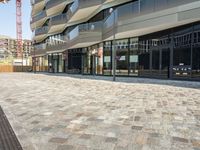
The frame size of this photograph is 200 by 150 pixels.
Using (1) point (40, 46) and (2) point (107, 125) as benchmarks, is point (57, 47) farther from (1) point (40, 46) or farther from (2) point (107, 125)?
(2) point (107, 125)

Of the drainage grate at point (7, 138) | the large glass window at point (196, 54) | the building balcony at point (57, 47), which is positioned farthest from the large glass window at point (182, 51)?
the building balcony at point (57, 47)

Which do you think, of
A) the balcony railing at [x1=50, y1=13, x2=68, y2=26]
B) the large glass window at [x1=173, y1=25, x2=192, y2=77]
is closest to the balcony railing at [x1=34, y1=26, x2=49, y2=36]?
the balcony railing at [x1=50, y1=13, x2=68, y2=26]

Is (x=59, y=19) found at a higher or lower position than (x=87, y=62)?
higher

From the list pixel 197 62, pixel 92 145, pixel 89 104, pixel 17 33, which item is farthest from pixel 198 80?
pixel 17 33

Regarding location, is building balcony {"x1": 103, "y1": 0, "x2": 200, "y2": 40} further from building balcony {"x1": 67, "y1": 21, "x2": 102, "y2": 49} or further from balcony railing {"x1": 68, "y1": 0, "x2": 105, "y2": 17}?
balcony railing {"x1": 68, "y1": 0, "x2": 105, "y2": 17}

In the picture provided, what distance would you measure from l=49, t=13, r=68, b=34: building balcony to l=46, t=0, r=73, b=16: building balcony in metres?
1.41

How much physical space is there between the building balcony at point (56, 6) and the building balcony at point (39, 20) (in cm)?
446

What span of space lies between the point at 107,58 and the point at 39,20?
1091 inches

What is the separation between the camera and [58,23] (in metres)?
39.2

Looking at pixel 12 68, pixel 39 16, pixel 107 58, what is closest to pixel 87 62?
pixel 107 58

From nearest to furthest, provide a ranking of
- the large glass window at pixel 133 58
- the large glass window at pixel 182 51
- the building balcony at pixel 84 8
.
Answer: the large glass window at pixel 182 51, the large glass window at pixel 133 58, the building balcony at pixel 84 8

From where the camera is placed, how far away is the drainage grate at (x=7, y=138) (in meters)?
4.42

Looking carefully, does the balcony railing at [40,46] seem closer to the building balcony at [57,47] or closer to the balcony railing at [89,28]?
the building balcony at [57,47]

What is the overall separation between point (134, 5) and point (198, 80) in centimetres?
798
